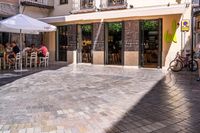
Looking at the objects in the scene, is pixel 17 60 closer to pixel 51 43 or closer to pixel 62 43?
pixel 62 43

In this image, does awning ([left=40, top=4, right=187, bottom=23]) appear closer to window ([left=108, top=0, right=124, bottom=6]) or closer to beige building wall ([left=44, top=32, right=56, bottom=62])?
window ([left=108, top=0, right=124, bottom=6])

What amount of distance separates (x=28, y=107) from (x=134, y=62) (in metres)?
10.5

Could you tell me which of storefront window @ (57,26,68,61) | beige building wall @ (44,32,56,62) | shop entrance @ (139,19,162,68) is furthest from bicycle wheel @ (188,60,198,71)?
beige building wall @ (44,32,56,62)

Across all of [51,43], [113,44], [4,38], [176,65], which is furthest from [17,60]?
[176,65]

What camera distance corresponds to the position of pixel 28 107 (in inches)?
249

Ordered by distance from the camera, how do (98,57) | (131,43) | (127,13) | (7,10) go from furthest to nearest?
(98,57), (7,10), (131,43), (127,13)

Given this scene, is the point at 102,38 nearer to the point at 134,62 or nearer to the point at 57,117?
the point at 134,62

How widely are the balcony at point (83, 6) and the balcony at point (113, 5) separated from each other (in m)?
0.72

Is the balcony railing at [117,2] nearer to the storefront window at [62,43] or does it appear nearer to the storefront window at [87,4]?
the storefront window at [87,4]

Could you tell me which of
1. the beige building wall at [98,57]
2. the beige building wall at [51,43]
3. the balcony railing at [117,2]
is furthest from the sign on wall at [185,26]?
the beige building wall at [51,43]

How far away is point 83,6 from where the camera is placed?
18.4 meters

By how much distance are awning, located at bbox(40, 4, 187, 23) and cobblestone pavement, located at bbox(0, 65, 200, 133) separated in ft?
18.5

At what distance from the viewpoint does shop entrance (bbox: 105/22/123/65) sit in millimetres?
16875

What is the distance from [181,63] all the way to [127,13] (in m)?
3.89
